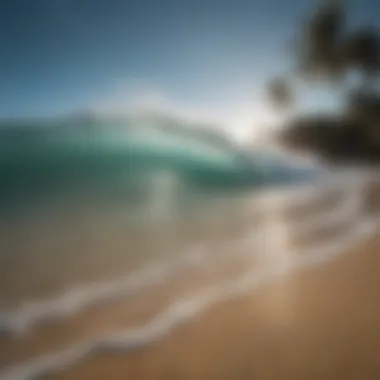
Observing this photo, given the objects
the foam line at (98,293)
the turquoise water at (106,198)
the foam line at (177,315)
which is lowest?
the foam line at (177,315)

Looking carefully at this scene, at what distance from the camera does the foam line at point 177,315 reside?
3.44 ft

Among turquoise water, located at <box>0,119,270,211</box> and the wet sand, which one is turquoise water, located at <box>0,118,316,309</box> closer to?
turquoise water, located at <box>0,119,270,211</box>

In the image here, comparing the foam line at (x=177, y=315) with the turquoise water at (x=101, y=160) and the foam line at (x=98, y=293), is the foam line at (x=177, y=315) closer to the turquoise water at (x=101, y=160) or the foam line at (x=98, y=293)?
the foam line at (x=98, y=293)

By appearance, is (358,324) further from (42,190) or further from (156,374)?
(42,190)

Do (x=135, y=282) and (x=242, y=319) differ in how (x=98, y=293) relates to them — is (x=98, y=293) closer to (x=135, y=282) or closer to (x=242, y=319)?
(x=135, y=282)

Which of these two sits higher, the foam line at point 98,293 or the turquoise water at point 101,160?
the turquoise water at point 101,160

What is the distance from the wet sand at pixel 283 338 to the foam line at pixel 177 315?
2cm

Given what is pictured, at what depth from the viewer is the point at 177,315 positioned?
1.12 meters

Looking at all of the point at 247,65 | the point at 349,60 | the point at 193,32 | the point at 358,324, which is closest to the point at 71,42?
the point at 193,32

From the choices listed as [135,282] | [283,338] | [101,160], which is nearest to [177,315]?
[135,282]

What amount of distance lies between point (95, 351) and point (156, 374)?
0.43ft

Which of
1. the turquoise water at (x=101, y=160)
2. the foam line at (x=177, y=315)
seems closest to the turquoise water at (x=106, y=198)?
the turquoise water at (x=101, y=160)

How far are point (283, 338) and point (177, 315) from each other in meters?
0.23

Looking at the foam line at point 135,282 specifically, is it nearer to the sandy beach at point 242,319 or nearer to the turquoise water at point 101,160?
the sandy beach at point 242,319
